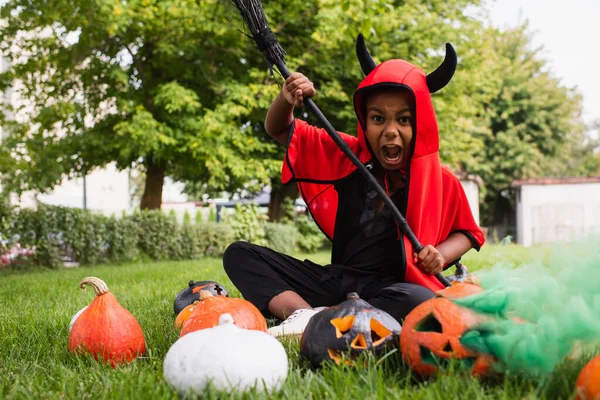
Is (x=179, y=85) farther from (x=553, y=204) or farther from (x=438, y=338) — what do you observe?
(x=553, y=204)

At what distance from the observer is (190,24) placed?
11664mm

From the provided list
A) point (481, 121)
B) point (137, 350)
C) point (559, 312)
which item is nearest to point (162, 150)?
point (137, 350)

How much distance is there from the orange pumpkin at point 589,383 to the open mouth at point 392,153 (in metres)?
1.59

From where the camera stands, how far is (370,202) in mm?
3119

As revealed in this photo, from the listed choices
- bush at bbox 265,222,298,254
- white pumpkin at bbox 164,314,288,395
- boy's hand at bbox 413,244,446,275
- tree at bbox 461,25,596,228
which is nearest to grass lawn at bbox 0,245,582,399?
white pumpkin at bbox 164,314,288,395

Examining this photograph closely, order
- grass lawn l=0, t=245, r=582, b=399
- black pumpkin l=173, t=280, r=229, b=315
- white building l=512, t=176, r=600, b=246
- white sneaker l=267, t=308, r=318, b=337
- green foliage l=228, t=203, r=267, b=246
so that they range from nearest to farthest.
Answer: grass lawn l=0, t=245, r=582, b=399
white sneaker l=267, t=308, r=318, b=337
black pumpkin l=173, t=280, r=229, b=315
green foliage l=228, t=203, r=267, b=246
white building l=512, t=176, r=600, b=246

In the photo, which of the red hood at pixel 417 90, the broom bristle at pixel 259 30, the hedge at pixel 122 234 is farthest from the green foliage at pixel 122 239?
the red hood at pixel 417 90

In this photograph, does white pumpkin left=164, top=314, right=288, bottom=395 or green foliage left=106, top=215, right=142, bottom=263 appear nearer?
white pumpkin left=164, top=314, right=288, bottom=395

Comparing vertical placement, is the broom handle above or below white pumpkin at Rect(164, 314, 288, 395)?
above

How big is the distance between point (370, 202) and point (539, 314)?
1.52m

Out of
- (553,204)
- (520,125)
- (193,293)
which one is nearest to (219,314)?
(193,293)

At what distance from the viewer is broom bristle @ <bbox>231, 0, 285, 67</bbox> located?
10.1ft

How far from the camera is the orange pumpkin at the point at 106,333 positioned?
2189mm

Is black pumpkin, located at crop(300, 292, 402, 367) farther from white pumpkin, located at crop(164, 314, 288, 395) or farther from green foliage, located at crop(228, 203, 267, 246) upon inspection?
green foliage, located at crop(228, 203, 267, 246)
